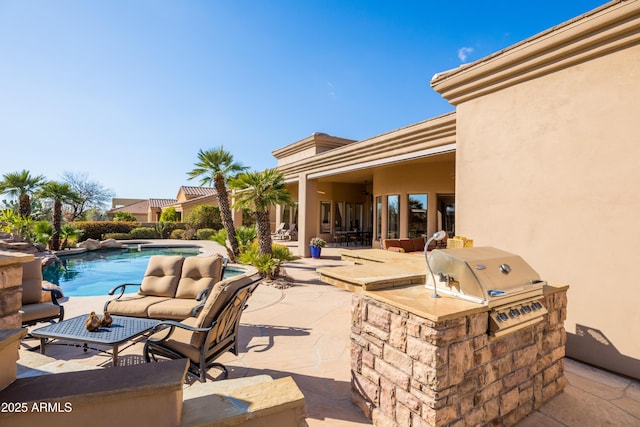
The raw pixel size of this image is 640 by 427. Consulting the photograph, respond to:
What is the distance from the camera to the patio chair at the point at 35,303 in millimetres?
4512

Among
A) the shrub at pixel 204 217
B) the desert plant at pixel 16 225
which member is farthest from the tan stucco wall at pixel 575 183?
the shrub at pixel 204 217

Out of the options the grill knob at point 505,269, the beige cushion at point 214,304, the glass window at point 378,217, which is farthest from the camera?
the glass window at point 378,217

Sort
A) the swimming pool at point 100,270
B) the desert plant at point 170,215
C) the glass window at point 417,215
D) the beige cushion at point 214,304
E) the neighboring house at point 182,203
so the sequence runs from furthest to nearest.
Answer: the neighboring house at point 182,203 < the desert plant at point 170,215 < the glass window at point 417,215 < the swimming pool at point 100,270 < the beige cushion at point 214,304

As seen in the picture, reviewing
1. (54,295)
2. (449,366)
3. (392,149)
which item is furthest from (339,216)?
(449,366)

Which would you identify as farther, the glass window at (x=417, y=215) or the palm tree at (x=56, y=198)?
the palm tree at (x=56, y=198)

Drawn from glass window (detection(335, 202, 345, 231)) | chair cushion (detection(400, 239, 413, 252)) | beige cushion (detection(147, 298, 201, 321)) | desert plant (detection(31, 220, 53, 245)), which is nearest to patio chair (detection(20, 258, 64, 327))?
beige cushion (detection(147, 298, 201, 321))

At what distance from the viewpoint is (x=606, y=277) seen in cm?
406

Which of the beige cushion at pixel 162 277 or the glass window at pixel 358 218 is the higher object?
the glass window at pixel 358 218

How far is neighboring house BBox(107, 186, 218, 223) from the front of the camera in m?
29.1

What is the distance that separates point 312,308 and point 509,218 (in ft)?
13.5

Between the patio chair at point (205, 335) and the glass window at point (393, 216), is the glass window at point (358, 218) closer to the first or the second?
the glass window at point (393, 216)

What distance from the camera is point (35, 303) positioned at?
4844 millimetres

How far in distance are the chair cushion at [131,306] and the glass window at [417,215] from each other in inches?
448

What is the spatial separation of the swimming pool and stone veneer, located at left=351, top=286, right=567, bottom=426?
9569mm
